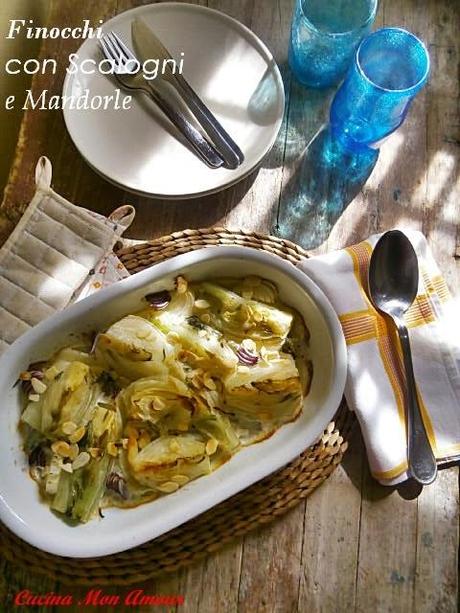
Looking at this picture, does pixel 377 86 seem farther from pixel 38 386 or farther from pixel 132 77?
pixel 38 386

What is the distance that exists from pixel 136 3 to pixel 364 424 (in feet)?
2.49

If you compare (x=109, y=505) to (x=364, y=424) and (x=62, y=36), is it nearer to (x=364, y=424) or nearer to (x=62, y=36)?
(x=364, y=424)

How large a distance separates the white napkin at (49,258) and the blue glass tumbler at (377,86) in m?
0.36

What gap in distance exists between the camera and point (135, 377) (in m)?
0.83

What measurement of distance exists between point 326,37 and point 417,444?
1.89 ft

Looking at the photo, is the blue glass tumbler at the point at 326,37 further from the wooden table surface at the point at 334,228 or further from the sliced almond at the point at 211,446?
the sliced almond at the point at 211,446

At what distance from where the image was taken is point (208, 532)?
0.84 meters

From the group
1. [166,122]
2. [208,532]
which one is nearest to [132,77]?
[166,122]

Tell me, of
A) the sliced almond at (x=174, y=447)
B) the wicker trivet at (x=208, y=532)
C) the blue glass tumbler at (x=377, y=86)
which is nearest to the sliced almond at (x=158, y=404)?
the sliced almond at (x=174, y=447)

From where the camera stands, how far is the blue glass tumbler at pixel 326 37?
1.02 m

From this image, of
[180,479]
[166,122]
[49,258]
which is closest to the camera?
[180,479]

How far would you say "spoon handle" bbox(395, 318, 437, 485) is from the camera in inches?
34.1

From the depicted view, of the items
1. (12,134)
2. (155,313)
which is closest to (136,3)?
(12,134)

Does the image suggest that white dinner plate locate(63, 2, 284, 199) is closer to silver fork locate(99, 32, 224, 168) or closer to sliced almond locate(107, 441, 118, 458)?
silver fork locate(99, 32, 224, 168)
